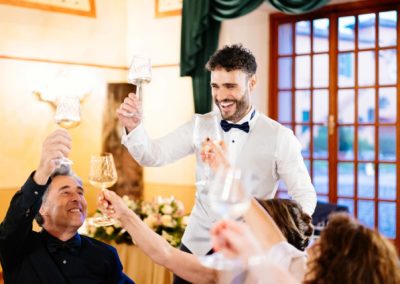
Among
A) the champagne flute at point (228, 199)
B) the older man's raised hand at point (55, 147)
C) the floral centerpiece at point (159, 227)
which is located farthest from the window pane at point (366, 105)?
the champagne flute at point (228, 199)

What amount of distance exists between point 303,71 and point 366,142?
849 millimetres

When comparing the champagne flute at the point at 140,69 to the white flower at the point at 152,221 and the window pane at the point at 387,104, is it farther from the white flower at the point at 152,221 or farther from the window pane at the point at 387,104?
the window pane at the point at 387,104

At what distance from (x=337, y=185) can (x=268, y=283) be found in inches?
167

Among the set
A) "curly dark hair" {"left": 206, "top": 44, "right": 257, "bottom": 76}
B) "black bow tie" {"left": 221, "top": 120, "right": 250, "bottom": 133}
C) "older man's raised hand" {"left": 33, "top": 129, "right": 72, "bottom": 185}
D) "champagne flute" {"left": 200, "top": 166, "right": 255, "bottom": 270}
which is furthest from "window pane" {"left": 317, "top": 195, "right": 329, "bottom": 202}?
"champagne flute" {"left": 200, "top": 166, "right": 255, "bottom": 270}

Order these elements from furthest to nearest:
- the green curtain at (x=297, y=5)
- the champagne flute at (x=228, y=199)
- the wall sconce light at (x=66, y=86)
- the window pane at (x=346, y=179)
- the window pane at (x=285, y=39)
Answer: the wall sconce light at (x=66, y=86)
the window pane at (x=285, y=39)
the window pane at (x=346, y=179)
the green curtain at (x=297, y=5)
the champagne flute at (x=228, y=199)

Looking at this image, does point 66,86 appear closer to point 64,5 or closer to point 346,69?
point 64,5

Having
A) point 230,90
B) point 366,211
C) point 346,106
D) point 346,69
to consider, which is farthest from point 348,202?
point 230,90

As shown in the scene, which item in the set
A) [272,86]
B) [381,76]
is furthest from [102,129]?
[381,76]

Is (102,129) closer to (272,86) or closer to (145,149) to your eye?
(272,86)

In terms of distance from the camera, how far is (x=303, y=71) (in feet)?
18.5

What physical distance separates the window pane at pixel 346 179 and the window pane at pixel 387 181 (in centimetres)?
24

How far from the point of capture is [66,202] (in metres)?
2.61

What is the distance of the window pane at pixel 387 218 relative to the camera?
17.0 feet

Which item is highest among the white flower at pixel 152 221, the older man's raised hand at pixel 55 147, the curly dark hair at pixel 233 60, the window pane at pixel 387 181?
the curly dark hair at pixel 233 60
